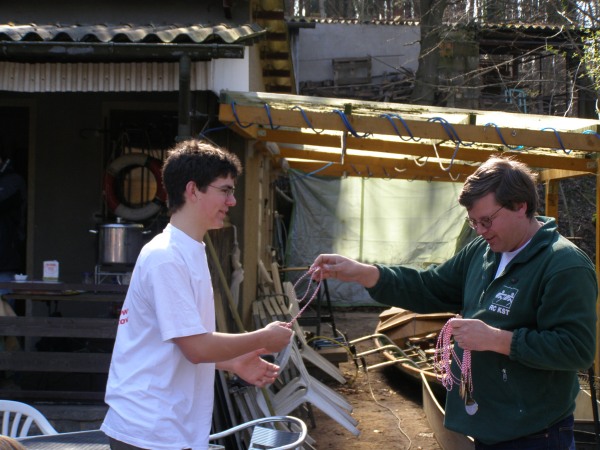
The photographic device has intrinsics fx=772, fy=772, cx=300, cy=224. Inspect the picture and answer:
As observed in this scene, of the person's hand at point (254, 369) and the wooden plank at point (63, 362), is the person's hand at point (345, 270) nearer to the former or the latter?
the person's hand at point (254, 369)

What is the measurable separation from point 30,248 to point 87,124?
1471mm

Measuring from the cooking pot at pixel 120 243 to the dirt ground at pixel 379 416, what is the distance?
2.41 metres

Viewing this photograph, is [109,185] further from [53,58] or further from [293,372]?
[293,372]

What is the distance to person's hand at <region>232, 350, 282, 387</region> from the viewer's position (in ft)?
9.29

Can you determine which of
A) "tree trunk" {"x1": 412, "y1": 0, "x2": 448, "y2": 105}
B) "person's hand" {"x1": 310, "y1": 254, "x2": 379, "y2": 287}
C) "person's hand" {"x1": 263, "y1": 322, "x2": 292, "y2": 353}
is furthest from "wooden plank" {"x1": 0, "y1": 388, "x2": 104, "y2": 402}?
"tree trunk" {"x1": 412, "y1": 0, "x2": 448, "y2": 105}

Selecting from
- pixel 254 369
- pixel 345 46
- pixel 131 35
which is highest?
pixel 345 46

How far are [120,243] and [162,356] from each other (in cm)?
434

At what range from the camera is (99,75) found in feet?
20.6

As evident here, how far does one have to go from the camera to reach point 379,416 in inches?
320

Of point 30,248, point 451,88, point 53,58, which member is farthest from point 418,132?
point 451,88

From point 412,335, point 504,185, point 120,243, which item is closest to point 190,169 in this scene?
point 504,185

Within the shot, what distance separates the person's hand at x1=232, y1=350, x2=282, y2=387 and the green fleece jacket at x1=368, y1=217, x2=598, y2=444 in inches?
28.7

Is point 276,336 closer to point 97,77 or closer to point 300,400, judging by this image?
point 300,400

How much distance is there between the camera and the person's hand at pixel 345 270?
3.35 metres
